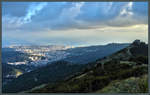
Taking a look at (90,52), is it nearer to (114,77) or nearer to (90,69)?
(90,69)

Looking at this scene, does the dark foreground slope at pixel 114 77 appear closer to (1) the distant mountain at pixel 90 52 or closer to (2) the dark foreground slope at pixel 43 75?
(1) the distant mountain at pixel 90 52

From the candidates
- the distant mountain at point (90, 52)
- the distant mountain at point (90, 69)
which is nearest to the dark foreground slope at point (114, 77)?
the distant mountain at point (90, 69)

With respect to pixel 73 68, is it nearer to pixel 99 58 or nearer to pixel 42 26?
pixel 99 58

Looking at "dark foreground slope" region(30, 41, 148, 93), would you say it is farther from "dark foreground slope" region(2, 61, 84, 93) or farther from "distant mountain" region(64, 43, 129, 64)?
"dark foreground slope" region(2, 61, 84, 93)

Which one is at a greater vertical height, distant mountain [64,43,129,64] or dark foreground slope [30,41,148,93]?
distant mountain [64,43,129,64]

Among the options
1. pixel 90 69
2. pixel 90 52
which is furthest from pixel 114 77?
pixel 90 52

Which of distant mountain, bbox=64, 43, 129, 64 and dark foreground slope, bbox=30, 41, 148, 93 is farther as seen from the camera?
distant mountain, bbox=64, 43, 129, 64

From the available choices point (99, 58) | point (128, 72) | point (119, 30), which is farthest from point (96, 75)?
point (119, 30)

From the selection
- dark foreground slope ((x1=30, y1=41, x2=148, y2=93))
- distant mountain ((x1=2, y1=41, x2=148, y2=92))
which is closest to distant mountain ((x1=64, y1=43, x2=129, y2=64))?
distant mountain ((x1=2, y1=41, x2=148, y2=92))
